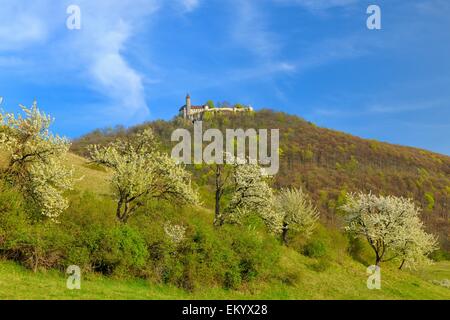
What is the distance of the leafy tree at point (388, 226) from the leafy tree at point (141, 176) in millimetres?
31213

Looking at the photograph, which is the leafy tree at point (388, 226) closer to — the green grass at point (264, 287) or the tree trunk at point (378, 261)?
the tree trunk at point (378, 261)

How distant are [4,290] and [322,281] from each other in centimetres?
3294

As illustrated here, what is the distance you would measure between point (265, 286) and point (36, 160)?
22656 mm

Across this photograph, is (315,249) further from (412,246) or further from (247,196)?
(247,196)

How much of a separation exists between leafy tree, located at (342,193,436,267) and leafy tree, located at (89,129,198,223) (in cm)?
3121

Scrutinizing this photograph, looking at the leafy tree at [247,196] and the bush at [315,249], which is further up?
the leafy tree at [247,196]

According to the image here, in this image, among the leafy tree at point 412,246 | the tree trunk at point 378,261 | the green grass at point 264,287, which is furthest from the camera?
the tree trunk at point 378,261

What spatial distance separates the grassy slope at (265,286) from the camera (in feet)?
77.0

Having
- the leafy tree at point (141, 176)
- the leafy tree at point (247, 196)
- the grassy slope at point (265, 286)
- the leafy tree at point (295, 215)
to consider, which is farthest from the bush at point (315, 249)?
the leafy tree at point (141, 176)

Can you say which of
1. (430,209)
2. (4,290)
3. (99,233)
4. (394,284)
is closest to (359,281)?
(394,284)

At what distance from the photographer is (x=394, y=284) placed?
164 feet

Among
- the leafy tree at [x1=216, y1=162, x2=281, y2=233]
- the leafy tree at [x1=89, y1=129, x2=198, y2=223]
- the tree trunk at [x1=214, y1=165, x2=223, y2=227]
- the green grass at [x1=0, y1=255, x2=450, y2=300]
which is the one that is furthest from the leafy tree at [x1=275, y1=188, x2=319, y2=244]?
the leafy tree at [x1=89, y1=129, x2=198, y2=223]

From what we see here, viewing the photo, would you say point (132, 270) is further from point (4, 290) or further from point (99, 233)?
point (4, 290)

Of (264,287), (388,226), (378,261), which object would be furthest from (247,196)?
(378,261)
